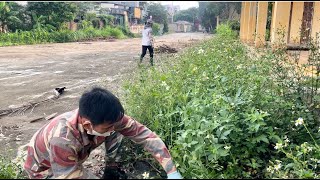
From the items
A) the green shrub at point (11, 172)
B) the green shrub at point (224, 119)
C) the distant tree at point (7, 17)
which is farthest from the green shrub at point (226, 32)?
the distant tree at point (7, 17)

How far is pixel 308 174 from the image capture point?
1.93 metres

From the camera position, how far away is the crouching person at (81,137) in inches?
74.7

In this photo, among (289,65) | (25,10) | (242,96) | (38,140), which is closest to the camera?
(38,140)

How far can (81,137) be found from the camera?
204 centimetres

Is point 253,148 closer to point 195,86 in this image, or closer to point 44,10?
point 195,86

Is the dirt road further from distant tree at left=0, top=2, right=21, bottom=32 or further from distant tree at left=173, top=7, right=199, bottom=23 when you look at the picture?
distant tree at left=173, top=7, right=199, bottom=23

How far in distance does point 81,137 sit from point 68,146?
0.12 metres

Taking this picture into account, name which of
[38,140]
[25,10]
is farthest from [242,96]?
[25,10]

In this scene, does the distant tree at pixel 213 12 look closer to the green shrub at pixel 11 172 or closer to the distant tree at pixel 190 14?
the distant tree at pixel 190 14

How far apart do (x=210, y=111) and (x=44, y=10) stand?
24.2 m

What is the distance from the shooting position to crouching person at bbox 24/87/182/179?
1.90 meters

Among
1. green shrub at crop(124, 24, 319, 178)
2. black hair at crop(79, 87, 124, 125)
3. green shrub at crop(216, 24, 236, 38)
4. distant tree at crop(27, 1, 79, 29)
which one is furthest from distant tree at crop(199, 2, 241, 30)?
black hair at crop(79, 87, 124, 125)

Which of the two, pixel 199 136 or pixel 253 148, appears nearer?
pixel 199 136

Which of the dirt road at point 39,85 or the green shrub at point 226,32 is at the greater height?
the green shrub at point 226,32
